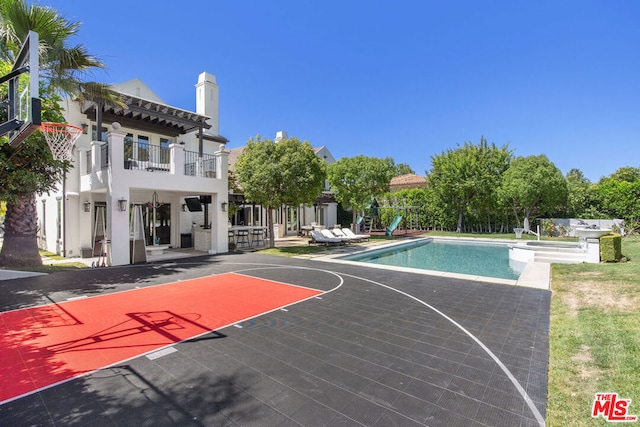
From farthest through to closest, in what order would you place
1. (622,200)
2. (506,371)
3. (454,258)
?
(622,200) < (454,258) < (506,371)

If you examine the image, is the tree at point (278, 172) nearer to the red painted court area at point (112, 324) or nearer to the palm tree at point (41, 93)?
the palm tree at point (41, 93)

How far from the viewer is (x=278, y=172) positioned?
1636 centimetres

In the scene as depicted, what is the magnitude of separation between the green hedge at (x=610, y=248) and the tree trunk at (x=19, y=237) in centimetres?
2341

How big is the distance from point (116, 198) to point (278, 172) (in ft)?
24.5

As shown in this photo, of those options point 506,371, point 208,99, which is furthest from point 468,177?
point 506,371

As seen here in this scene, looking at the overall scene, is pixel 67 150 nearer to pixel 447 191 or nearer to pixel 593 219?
pixel 447 191

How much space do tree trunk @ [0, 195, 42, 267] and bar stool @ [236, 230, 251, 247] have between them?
933 cm

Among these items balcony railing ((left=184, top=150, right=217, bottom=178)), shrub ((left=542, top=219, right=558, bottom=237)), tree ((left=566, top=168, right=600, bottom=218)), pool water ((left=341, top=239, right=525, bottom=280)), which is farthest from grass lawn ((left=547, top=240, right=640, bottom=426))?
tree ((left=566, top=168, right=600, bottom=218))

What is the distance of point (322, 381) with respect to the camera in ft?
12.8

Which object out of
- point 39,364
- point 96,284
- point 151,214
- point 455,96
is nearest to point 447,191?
point 455,96

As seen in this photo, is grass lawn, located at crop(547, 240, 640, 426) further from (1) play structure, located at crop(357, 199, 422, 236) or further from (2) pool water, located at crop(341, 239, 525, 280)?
(1) play structure, located at crop(357, 199, 422, 236)

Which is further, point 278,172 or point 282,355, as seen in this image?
point 278,172

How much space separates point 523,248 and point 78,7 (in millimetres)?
22678

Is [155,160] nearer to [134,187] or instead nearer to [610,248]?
[134,187]
